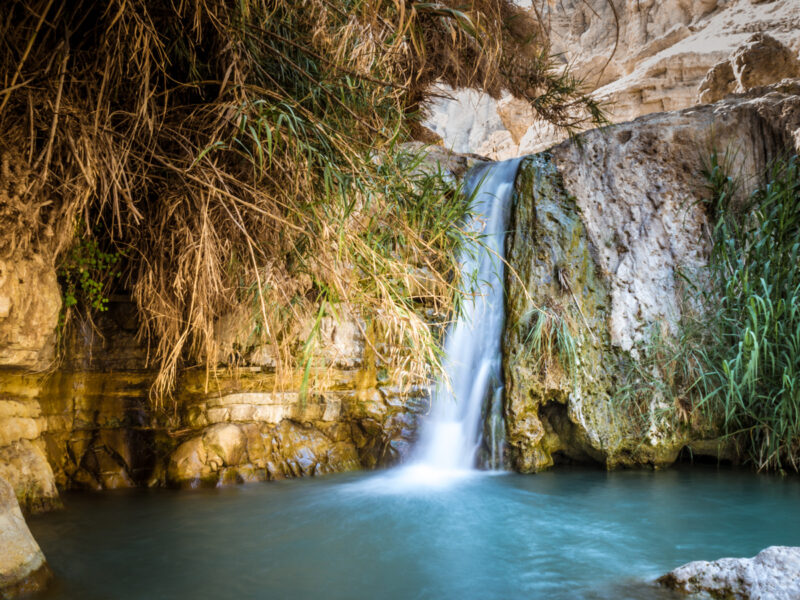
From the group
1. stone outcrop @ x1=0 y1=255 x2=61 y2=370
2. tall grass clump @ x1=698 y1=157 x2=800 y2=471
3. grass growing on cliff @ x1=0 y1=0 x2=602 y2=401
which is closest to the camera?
grass growing on cliff @ x1=0 y1=0 x2=602 y2=401

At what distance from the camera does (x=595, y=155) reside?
4832mm

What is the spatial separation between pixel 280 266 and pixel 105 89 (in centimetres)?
124

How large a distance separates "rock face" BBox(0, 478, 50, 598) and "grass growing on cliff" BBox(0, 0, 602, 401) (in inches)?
34.8

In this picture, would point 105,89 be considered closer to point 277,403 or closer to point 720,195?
point 277,403

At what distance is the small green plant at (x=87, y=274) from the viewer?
319cm

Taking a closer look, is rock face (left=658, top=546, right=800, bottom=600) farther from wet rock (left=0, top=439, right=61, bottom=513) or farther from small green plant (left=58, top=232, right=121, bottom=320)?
small green plant (left=58, top=232, right=121, bottom=320)

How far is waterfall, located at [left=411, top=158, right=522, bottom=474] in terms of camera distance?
4.08 metres

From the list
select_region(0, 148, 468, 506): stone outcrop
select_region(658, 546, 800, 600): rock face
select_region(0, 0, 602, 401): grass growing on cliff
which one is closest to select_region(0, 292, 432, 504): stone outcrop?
select_region(0, 148, 468, 506): stone outcrop

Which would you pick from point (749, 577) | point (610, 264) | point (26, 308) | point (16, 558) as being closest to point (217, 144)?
point (26, 308)

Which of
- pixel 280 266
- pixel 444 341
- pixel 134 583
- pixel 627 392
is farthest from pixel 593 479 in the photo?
pixel 134 583

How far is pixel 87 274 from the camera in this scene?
3248 millimetres

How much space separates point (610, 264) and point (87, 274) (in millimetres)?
4178

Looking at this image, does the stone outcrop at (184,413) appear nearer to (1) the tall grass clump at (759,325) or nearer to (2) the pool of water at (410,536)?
(2) the pool of water at (410,536)

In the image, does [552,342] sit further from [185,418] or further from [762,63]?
[762,63]
